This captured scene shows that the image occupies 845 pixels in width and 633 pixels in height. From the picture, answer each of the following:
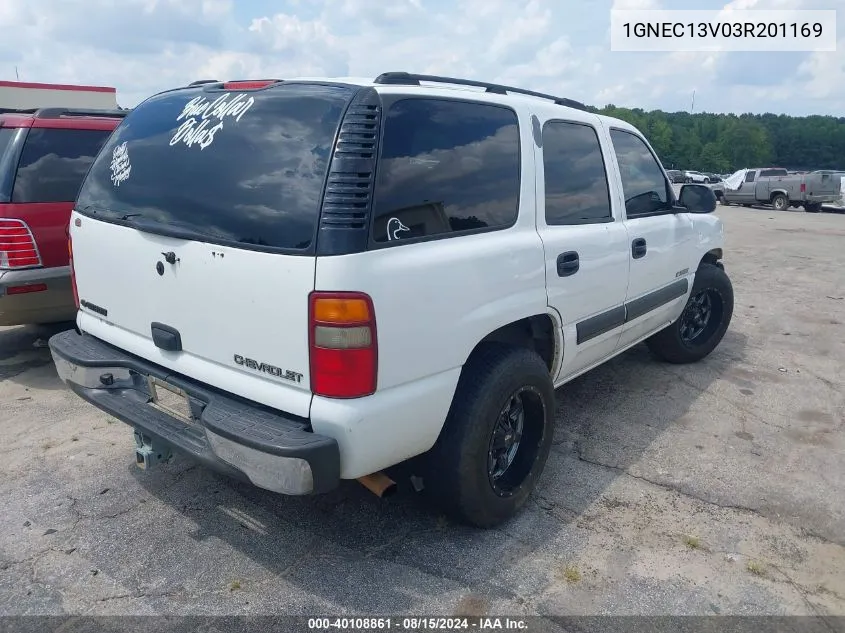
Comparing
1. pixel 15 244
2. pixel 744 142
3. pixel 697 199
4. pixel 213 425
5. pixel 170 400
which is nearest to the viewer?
pixel 213 425

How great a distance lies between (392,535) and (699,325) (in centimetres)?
371

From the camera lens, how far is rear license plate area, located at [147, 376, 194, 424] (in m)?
2.75

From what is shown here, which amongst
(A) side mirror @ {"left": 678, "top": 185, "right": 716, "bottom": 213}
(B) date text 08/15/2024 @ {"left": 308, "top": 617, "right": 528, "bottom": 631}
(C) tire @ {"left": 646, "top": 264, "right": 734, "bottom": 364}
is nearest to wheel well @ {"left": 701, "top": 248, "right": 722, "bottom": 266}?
(C) tire @ {"left": 646, "top": 264, "right": 734, "bottom": 364}

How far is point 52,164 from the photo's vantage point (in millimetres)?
4828

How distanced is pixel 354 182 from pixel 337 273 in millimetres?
338

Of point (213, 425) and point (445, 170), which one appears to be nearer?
point (213, 425)

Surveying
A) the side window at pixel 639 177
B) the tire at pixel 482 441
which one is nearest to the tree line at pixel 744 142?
the side window at pixel 639 177

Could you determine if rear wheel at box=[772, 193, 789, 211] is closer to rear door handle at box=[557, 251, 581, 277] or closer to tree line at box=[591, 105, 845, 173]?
rear door handle at box=[557, 251, 581, 277]

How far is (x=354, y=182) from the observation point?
233 centimetres

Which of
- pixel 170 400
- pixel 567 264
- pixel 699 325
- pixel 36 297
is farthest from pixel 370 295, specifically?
pixel 699 325

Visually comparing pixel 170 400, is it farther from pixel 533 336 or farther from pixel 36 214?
pixel 36 214

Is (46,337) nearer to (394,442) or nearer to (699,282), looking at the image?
(394,442)

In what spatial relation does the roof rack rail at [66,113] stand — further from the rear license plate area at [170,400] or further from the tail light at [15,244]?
the rear license plate area at [170,400]

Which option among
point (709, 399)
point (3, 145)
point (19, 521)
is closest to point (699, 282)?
point (709, 399)
